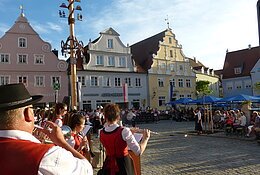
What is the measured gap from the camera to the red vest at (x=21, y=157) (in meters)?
1.43

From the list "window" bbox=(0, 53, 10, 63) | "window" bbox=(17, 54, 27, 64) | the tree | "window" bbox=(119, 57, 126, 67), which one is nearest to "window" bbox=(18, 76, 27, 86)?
"window" bbox=(17, 54, 27, 64)

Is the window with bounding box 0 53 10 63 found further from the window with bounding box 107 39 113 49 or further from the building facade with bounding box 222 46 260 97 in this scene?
the building facade with bounding box 222 46 260 97

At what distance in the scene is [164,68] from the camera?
140ft

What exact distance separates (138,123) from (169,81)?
14652 millimetres

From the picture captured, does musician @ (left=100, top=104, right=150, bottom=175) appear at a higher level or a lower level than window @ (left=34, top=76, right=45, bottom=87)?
lower

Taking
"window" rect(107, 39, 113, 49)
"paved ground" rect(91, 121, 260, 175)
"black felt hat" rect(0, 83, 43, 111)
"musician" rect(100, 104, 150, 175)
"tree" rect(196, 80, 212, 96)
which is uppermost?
"window" rect(107, 39, 113, 49)

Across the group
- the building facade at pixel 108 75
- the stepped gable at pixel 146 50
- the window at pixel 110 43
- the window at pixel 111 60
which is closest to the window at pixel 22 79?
the building facade at pixel 108 75

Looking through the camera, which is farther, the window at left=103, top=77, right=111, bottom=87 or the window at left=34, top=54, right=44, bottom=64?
the window at left=103, top=77, right=111, bottom=87

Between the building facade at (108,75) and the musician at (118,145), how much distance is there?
30.2 meters

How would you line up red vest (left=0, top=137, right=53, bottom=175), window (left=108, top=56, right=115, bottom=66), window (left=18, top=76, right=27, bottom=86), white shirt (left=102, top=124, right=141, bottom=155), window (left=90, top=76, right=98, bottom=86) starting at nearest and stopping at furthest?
red vest (left=0, top=137, right=53, bottom=175), white shirt (left=102, top=124, right=141, bottom=155), window (left=18, top=76, right=27, bottom=86), window (left=90, top=76, right=98, bottom=86), window (left=108, top=56, right=115, bottom=66)

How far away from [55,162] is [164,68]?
4156 centimetres

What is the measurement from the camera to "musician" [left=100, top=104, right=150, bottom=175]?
3961mm

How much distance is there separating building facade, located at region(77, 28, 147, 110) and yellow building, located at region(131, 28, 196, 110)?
1.90 metres

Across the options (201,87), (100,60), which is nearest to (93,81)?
(100,60)
